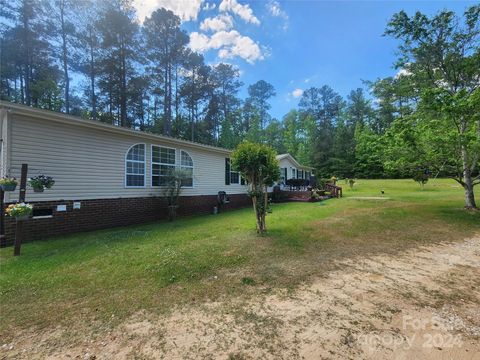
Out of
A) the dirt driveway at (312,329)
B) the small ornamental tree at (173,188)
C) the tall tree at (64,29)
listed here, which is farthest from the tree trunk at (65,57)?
the dirt driveway at (312,329)

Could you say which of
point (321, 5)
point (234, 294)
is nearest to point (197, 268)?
point (234, 294)

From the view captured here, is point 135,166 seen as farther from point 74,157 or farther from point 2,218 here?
point 2,218

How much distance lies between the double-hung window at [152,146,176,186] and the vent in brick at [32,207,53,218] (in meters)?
3.38

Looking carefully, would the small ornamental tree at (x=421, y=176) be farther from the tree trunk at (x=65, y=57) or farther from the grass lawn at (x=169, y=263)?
the tree trunk at (x=65, y=57)

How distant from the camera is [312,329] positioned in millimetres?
2484

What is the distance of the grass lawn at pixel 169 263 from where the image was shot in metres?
3.05

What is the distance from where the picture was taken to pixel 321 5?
1034 centimetres

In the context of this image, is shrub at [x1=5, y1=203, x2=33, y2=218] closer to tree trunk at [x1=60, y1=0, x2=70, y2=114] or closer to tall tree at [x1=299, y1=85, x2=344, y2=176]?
tree trunk at [x1=60, y1=0, x2=70, y2=114]

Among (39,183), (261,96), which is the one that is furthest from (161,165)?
(261,96)

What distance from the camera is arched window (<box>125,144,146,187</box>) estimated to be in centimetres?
859

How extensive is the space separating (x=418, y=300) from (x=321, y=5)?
11650 millimetres

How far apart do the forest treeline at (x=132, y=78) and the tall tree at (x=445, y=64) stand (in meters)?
0.17

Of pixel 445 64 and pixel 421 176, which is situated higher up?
pixel 445 64

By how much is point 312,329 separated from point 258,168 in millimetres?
4172
